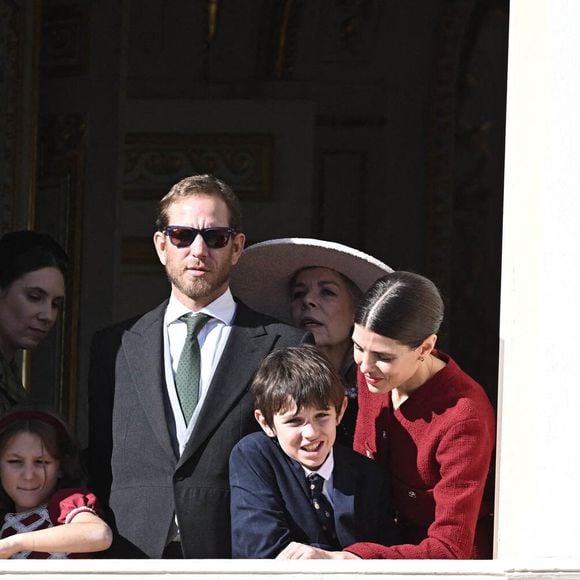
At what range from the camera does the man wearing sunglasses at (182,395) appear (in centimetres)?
457

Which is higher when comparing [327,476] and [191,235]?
[191,235]

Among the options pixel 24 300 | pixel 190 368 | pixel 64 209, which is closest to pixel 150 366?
pixel 190 368

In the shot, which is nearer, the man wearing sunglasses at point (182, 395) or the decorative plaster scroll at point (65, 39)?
the man wearing sunglasses at point (182, 395)

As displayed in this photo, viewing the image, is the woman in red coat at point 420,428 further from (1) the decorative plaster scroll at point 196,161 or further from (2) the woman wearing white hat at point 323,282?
(1) the decorative plaster scroll at point 196,161

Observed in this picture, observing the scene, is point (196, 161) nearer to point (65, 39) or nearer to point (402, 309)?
point (65, 39)

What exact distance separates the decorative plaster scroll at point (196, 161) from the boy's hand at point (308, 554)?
3.69m

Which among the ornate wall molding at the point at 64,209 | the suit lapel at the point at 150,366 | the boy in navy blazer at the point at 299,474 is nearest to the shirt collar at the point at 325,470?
the boy in navy blazer at the point at 299,474

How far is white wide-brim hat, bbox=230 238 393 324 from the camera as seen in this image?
192 inches

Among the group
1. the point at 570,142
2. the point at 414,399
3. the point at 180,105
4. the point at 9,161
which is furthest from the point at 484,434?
the point at 180,105

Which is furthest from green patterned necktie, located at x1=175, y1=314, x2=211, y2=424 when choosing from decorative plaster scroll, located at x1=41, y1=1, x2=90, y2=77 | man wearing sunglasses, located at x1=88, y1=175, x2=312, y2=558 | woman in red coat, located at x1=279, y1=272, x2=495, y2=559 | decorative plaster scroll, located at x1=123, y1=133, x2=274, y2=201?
decorative plaster scroll, located at x1=123, y1=133, x2=274, y2=201

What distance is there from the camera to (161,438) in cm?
460

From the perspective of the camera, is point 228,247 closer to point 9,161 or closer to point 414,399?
point 414,399

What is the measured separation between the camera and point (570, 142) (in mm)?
4324

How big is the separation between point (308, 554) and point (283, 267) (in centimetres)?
88
